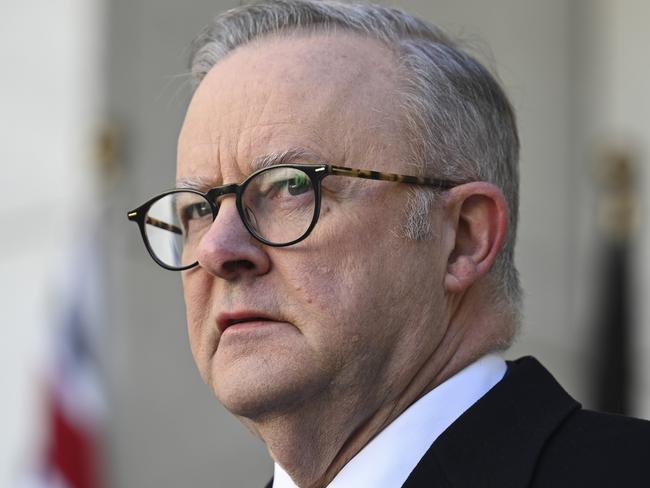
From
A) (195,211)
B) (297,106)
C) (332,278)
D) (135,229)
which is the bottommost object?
(135,229)

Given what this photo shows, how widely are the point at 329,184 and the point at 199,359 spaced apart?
0.47 meters

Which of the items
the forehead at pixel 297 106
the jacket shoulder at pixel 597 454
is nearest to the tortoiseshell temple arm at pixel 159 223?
the forehead at pixel 297 106

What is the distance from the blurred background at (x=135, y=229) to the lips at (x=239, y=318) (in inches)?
183

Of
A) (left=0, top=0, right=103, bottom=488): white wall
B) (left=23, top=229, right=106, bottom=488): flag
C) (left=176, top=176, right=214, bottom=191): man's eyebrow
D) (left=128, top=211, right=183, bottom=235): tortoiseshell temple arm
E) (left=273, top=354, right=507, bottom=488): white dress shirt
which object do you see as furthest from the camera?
(left=0, top=0, right=103, bottom=488): white wall

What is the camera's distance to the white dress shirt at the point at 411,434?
2760mm

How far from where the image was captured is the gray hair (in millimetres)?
2963

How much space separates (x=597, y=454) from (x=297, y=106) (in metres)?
0.94

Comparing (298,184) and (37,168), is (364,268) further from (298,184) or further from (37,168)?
(37,168)

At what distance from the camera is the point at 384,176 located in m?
2.89

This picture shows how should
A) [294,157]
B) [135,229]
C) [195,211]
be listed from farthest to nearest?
[135,229] < [195,211] < [294,157]

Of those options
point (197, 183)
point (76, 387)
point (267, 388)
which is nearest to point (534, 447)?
point (267, 388)

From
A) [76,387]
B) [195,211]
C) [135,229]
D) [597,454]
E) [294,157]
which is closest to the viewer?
[597,454]

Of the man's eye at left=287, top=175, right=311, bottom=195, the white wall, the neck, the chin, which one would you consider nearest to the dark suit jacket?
the neck

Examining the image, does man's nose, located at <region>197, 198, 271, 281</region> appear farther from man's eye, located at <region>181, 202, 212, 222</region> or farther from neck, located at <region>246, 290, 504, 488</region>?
neck, located at <region>246, 290, 504, 488</region>
